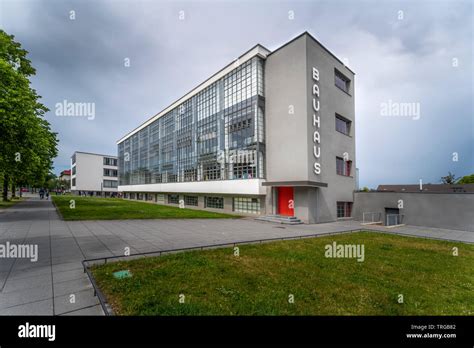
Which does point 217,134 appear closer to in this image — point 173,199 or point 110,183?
point 173,199

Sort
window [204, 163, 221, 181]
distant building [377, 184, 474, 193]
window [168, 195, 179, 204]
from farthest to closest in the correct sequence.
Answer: window [168, 195, 179, 204]
distant building [377, 184, 474, 193]
window [204, 163, 221, 181]

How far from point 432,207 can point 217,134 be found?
2434cm

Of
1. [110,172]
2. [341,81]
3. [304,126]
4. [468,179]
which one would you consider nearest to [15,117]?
[304,126]

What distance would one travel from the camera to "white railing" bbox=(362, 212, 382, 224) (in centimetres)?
2198

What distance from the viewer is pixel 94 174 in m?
85.2

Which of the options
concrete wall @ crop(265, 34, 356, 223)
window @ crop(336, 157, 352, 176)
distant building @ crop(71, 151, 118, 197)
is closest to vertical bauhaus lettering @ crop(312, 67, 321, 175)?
concrete wall @ crop(265, 34, 356, 223)

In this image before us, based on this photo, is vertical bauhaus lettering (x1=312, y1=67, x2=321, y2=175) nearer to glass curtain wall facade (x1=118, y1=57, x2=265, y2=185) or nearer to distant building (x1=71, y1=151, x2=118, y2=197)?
glass curtain wall facade (x1=118, y1=57, x2=265, y2=185)

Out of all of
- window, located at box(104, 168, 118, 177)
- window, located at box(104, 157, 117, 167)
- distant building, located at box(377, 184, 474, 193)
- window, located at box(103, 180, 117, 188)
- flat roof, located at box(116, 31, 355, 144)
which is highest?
flat roof, located at box(116, 31, 355, 144)

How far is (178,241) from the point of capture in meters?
10.6

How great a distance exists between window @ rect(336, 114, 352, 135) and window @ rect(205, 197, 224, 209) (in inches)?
692
